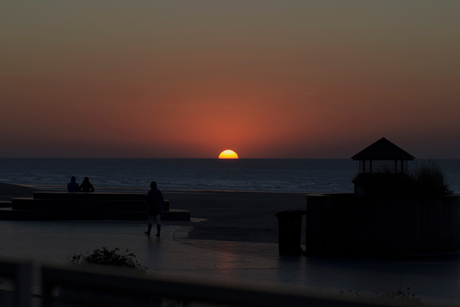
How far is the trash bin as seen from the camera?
14243 millimetres

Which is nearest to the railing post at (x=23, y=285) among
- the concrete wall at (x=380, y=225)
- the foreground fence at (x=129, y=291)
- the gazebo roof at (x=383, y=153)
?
the foreground fence at (x=129, y=291)

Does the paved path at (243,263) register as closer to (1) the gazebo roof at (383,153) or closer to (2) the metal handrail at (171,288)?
(1) the gazebo roof at (383,153)

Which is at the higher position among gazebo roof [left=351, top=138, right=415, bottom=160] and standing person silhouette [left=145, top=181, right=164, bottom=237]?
gazebo roof [left=351, top=138, right=415, bottom=160]

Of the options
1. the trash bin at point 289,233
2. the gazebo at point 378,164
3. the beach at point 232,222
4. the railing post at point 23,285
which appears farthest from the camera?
the beach at point 232,222

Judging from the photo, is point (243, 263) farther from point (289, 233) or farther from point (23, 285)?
point (23, 285)

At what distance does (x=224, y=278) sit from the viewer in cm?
1051

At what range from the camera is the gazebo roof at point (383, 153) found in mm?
15461

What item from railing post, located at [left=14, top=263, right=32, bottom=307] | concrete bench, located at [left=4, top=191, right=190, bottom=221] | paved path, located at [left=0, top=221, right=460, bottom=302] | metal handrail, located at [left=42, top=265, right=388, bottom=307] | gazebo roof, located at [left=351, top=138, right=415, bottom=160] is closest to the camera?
metal handrail, located at [left=42, top=265, right=388, bottom=307]

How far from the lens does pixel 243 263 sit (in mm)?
12414

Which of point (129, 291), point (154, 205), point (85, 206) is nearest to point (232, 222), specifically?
point (85, 206)

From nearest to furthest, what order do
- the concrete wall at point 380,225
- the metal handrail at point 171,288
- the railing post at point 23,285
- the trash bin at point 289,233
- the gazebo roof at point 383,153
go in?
the metal handrail at point 171,288 → the railing post at point 23,285 → the concrete wall at point 380,225 → the trash bin at point 289,233 → the gazebo roof at point 383,153

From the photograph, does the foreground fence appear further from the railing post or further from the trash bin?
the trash bin

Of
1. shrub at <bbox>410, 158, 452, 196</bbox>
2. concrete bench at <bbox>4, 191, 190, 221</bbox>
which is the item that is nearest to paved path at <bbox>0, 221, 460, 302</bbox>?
shrub at <bbox>410, 158, 452, 196</bbox>

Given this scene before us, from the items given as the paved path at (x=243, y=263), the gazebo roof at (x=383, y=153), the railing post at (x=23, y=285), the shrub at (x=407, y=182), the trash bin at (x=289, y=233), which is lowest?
the paved path at (x=243, y=263)
